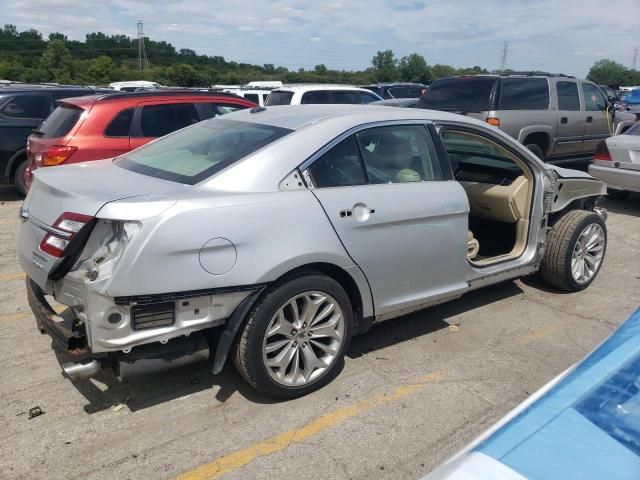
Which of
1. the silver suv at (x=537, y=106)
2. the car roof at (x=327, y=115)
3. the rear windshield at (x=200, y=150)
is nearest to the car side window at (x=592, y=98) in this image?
the silver suv at (x=537, y=106)

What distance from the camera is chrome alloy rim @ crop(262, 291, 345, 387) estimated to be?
128 inches

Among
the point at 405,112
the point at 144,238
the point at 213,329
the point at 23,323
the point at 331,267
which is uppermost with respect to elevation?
the point at 405,112

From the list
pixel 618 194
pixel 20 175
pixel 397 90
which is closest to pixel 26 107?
pixel 20 175

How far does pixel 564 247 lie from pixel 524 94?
5537mm

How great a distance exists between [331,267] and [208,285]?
32.3 inches

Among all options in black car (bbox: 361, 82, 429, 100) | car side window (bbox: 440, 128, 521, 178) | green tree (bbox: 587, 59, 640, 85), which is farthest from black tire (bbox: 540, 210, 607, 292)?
green tree (bbox: 587, 59, 640, 85)

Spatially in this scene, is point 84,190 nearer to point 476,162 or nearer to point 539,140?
point 476,162

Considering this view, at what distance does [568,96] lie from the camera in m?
10.6

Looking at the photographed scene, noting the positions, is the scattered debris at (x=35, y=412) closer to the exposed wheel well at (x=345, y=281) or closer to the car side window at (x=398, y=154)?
the exposed wheel well at (x=345, y=281)

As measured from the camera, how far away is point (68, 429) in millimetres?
3090

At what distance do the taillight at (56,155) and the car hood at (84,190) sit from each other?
348 cm

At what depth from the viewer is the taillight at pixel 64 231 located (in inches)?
115

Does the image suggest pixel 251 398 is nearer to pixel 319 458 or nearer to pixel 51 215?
pixel 319 458

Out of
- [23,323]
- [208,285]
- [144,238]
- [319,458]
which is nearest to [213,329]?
[208,285]
